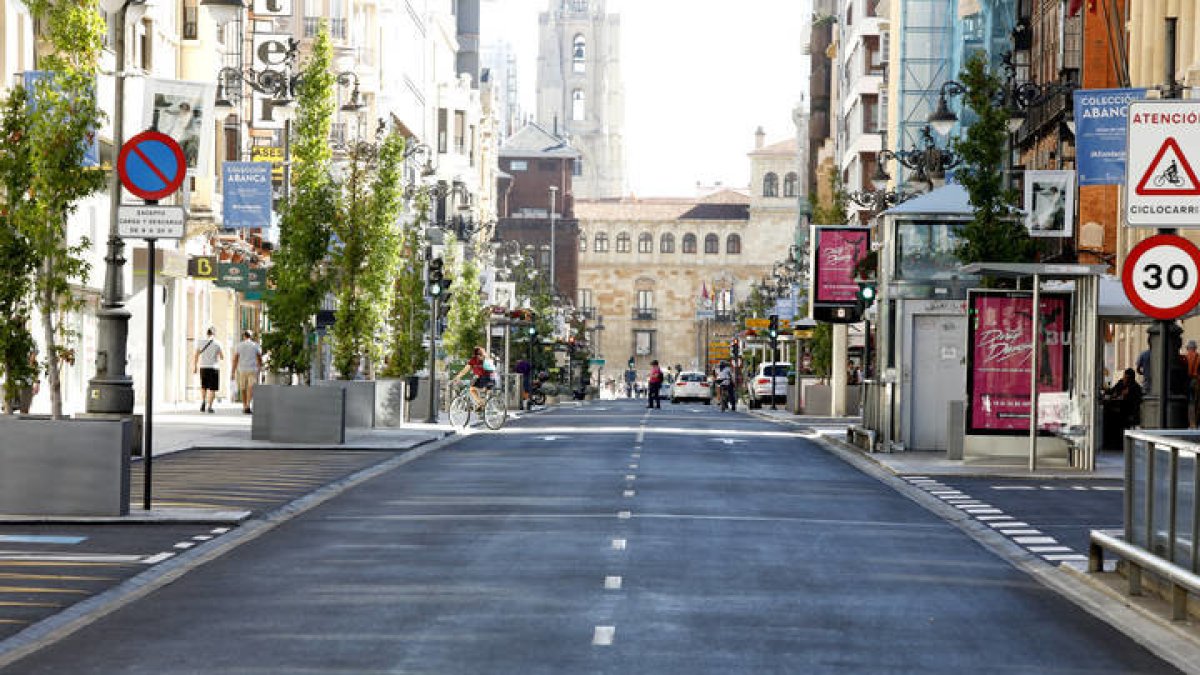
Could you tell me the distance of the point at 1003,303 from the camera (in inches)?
1344

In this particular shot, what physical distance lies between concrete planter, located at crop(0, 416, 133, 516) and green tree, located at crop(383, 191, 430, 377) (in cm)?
2596

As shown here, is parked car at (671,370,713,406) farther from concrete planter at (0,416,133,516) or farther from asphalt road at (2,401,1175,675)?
concrete planter at (0,416,133,516)

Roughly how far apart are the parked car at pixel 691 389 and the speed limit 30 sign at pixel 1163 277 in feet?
335

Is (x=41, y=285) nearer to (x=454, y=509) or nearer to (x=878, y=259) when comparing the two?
(x=454, y=509)

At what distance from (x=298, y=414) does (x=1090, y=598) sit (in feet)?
76.5

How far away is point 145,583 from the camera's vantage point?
15305 mm

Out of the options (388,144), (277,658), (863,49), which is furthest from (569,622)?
(863,49)

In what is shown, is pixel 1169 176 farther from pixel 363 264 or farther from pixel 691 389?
pixel 691 389

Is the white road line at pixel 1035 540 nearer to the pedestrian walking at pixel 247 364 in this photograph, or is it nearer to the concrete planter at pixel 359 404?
the concrete planter at pixel 359 404

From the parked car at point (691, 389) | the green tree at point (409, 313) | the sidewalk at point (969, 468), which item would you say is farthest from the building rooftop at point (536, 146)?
the sidewalk at point (969, 468)

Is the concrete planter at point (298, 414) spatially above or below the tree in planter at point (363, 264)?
below

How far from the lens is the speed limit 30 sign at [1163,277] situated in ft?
50.9

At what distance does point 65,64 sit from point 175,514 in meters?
5.15

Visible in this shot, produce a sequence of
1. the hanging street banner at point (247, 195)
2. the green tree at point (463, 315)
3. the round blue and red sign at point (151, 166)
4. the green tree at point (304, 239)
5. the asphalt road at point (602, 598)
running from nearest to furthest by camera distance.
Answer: the asphalt road at point (602, 598)
the round blue and red sign at point (151, 166)
the green tree at point (304, 239)
the hanging street banner at point (247, 195)
the green tree at point (463, 315)
